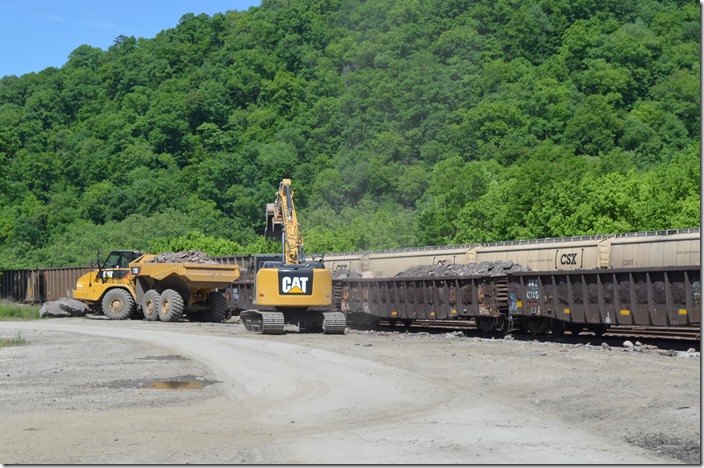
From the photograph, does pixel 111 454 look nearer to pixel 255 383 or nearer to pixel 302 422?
pixel 302 422

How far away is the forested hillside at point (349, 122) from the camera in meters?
92.1

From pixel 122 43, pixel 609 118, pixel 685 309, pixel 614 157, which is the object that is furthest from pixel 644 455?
pixel 122 43

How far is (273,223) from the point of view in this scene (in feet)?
119

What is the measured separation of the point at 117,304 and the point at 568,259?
20711 mm

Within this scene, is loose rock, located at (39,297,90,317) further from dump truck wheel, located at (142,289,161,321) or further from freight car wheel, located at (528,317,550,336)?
freight car wheel, located at (528,317,550,336)

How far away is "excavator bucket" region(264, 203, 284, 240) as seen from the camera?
35625 millimetres

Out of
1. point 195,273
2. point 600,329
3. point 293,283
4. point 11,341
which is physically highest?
point 195,273

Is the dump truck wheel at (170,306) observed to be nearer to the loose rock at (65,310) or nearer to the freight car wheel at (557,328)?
the loose rock at (65,310)

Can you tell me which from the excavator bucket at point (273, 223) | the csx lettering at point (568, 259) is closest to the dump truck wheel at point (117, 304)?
the excavator bucket at point (273, 223)

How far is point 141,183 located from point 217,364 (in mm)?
103185

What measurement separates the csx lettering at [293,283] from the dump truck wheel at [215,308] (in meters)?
11.5

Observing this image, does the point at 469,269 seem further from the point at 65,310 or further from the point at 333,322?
the point at 65,310

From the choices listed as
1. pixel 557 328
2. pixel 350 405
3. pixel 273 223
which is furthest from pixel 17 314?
pixel 350 405

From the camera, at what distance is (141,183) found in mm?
122625
